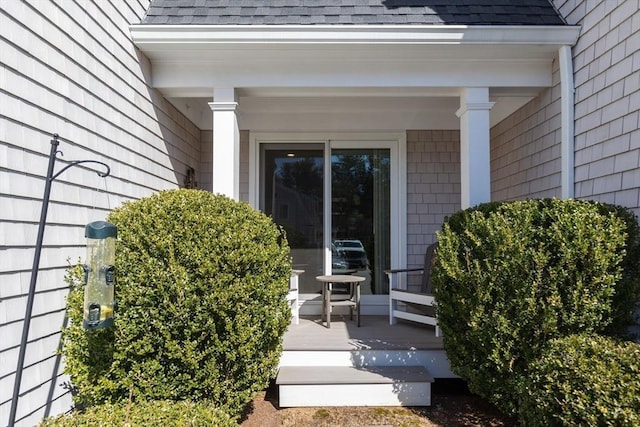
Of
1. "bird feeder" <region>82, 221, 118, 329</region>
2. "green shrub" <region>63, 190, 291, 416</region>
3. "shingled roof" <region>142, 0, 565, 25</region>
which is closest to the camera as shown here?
"bird feeder" <region>82, 221, 118, 329</region>

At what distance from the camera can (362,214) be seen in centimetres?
541

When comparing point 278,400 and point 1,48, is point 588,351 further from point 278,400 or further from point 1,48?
point 1,48

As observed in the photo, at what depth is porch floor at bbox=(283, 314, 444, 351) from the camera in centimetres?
365

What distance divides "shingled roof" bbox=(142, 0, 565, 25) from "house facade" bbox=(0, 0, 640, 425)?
0.02 metres

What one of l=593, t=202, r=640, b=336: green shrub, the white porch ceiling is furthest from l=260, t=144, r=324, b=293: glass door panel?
l=593, t=202, r=640, b=336: green shrub

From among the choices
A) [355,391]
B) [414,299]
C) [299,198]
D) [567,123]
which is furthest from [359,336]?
[567,123]

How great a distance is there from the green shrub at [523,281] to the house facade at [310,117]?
600mm

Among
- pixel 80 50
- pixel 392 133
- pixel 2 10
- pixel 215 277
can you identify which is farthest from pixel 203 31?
pixel 392 133

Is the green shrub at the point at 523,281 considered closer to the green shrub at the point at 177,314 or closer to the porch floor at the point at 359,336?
the porch floor at the point at 359,336

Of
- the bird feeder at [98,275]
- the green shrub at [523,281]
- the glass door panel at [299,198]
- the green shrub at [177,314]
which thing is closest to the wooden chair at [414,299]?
the green shrub at [523,281]

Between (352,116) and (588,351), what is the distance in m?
3.72

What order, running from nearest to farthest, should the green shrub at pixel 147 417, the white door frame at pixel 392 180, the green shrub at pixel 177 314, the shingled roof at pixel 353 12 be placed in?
the green shrub at pixel 147 417 → the green shrub at pixel 177 314 → the shingled roof at pixel 353 12 → the white door frame at pixel 392 180

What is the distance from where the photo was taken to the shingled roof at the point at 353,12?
3.61m

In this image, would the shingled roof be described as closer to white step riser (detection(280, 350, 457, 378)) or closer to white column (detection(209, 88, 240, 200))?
white column (detection(209, 88, 240, 200))
